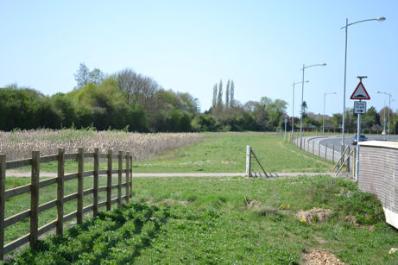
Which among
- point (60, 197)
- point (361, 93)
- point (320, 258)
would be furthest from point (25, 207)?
point (361, 93)

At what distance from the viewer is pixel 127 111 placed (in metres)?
92.6

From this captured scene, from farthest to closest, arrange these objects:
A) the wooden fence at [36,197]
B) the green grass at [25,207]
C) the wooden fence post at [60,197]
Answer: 1. the green grass at [25,207]
2. the wooden fence post at [60,197]
3. the wooden fence at [36,197]

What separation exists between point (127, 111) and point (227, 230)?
81.2 metres

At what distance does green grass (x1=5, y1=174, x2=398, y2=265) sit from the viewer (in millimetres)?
9156

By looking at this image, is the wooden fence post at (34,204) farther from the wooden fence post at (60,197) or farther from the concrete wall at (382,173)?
the concrete wall at (382,173)

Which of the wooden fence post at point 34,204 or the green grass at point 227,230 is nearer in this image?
the wooden fence post at point 34,204

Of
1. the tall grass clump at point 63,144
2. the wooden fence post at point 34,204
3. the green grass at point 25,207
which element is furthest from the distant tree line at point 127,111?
the wooden fence post at point 34,204

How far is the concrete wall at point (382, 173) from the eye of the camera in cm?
1433

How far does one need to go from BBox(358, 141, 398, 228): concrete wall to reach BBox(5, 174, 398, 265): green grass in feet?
1.27

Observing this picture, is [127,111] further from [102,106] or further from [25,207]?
[25,207]

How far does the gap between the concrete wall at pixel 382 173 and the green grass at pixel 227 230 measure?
15.3 inches

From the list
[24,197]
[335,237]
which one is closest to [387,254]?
[335,237]

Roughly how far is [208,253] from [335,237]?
4.97m

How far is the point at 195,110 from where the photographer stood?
154 meters
